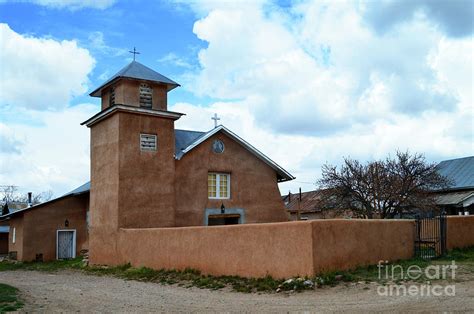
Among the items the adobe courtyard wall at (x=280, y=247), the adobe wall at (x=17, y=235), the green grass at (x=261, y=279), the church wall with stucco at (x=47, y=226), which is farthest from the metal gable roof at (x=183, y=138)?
the adobe wall at (x=17, y=235)

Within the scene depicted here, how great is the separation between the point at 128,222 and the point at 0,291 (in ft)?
Answer: 26.9

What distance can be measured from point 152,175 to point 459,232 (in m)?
13.3

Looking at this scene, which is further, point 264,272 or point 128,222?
point 128,222

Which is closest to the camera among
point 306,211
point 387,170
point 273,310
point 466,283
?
point 273,310

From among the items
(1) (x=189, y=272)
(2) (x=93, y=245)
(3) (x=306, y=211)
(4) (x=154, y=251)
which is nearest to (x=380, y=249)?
(1) (x=189, y=272)

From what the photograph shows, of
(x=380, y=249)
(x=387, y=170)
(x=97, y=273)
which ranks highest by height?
(x=387, y=170)

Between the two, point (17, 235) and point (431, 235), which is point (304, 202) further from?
point (431, 235)

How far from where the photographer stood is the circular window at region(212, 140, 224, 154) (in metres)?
26.0

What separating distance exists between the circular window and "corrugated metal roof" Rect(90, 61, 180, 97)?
A: 141 inches

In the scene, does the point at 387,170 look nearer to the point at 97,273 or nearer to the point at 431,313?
the point at 97,273

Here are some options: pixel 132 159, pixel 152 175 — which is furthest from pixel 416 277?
pixel 132 159

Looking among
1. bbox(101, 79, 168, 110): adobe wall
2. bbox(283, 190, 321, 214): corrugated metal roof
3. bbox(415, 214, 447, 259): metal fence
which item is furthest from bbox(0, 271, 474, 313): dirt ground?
bbox(283, 190, 321, 214): corrugated metal roof

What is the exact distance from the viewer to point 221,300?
12.6m

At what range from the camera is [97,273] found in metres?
21.2
